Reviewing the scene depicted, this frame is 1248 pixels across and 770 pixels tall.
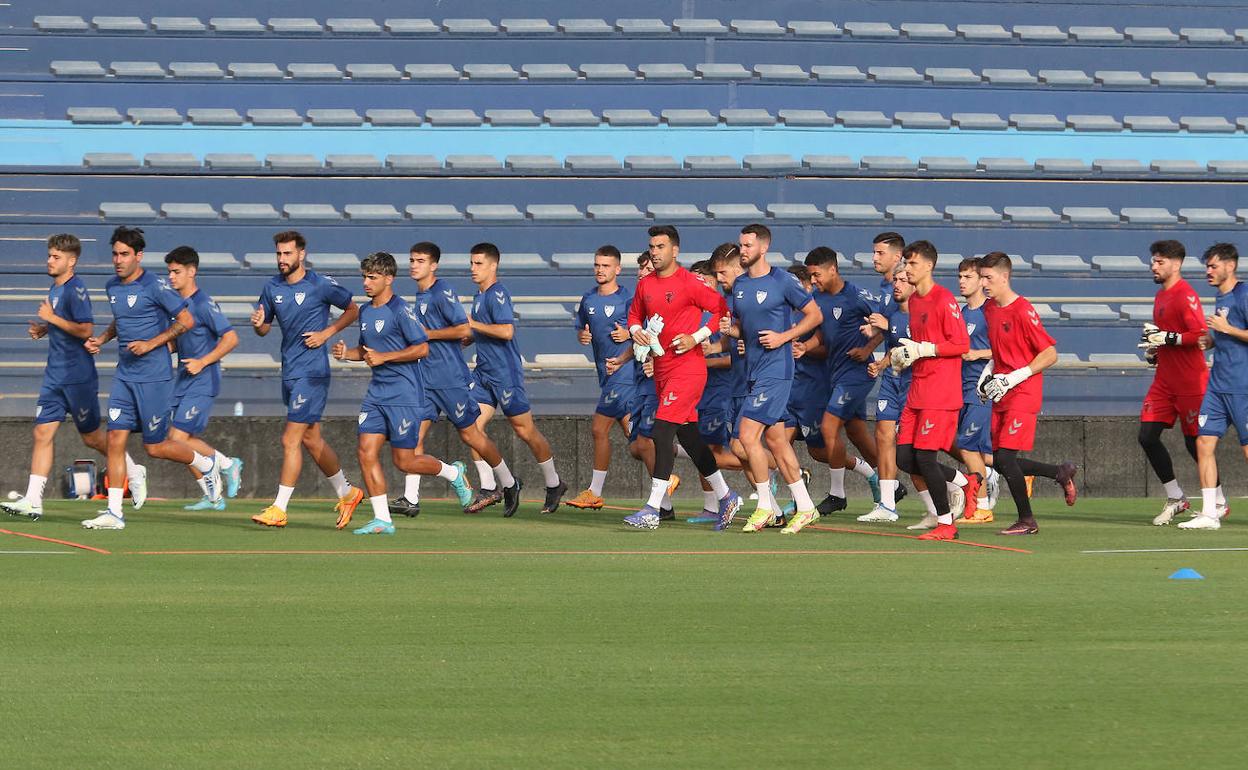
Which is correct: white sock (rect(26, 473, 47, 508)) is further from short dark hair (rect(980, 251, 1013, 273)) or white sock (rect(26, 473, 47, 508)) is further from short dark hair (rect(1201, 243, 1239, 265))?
short dark hair (rect(1201, 243, 1239, 265))

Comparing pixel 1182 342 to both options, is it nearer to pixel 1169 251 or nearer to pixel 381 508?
pixel 1169 251

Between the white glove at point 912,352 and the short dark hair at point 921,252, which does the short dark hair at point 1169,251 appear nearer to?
the short dark hair at point 921,252

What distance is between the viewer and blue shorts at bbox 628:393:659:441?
533 inches

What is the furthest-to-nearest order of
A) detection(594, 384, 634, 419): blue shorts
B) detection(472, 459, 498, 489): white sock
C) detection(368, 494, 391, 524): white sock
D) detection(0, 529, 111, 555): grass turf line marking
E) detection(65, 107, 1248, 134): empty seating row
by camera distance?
detection(65, 107, 1248, 134): empty seating row
detection(472, 459, 498, 489): white sock
detection(594, 384, 634, 419): blue shorts
detection(368, 494, 391, 524): white sock
detection(0, 529, 111, 555): grass turf line marking

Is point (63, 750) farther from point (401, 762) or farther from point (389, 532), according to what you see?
point (389, 532)

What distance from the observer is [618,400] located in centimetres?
1403

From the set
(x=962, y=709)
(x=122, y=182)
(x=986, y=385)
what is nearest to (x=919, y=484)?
(x=986, y=385)

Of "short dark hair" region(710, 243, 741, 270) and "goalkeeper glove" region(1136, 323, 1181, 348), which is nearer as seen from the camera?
"short dark hair" region(710, 243, 741, 270)

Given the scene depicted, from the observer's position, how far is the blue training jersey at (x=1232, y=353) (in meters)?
12.7

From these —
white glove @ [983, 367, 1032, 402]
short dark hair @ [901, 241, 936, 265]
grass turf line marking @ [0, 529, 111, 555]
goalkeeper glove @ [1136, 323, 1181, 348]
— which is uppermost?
short dark hair @ [901, 241, 936, 265]

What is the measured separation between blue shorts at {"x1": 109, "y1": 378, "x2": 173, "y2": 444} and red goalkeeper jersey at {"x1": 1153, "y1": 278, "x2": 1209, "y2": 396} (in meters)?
7.93

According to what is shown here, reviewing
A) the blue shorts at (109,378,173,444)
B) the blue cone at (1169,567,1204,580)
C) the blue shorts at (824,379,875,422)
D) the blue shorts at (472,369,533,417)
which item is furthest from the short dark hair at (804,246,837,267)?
the blue cone at (1169,567,1204,580)

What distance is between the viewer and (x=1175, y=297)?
43.3 feet

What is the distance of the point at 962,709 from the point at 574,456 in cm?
1288
